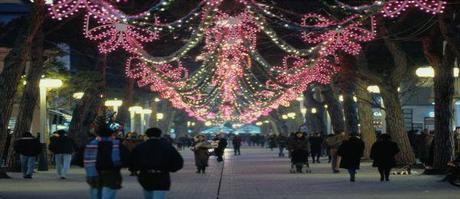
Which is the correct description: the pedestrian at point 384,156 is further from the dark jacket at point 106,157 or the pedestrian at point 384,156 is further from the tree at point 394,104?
the dark jacket at point 106,157

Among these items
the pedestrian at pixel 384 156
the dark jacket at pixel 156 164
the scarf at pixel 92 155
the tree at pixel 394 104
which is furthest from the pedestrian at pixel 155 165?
the tree at pixel 394 104

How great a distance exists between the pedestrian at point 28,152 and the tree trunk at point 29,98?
334cm

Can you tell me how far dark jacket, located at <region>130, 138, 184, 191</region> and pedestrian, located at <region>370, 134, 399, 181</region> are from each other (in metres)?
13.6

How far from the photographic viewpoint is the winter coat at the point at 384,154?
84.6ft

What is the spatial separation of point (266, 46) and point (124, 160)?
35324 millimetres

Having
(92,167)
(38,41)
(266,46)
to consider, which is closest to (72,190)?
(92,167)

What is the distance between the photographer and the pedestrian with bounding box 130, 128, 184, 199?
12906mm

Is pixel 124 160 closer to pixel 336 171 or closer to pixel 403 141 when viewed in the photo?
pixel 336 171

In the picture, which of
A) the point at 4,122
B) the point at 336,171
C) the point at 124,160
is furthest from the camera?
the point at 336,171

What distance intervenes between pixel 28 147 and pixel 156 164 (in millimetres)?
16699

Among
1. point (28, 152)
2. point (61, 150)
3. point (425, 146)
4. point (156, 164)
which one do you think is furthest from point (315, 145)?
point (156, 164)

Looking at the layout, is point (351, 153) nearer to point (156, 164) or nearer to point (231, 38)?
point (231, 38)

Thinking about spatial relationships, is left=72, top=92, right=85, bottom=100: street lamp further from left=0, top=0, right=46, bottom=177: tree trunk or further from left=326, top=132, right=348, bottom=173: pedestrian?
left=0, top=0, right=46, bottom=177: tree trunk

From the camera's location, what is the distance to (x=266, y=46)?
49.2m
